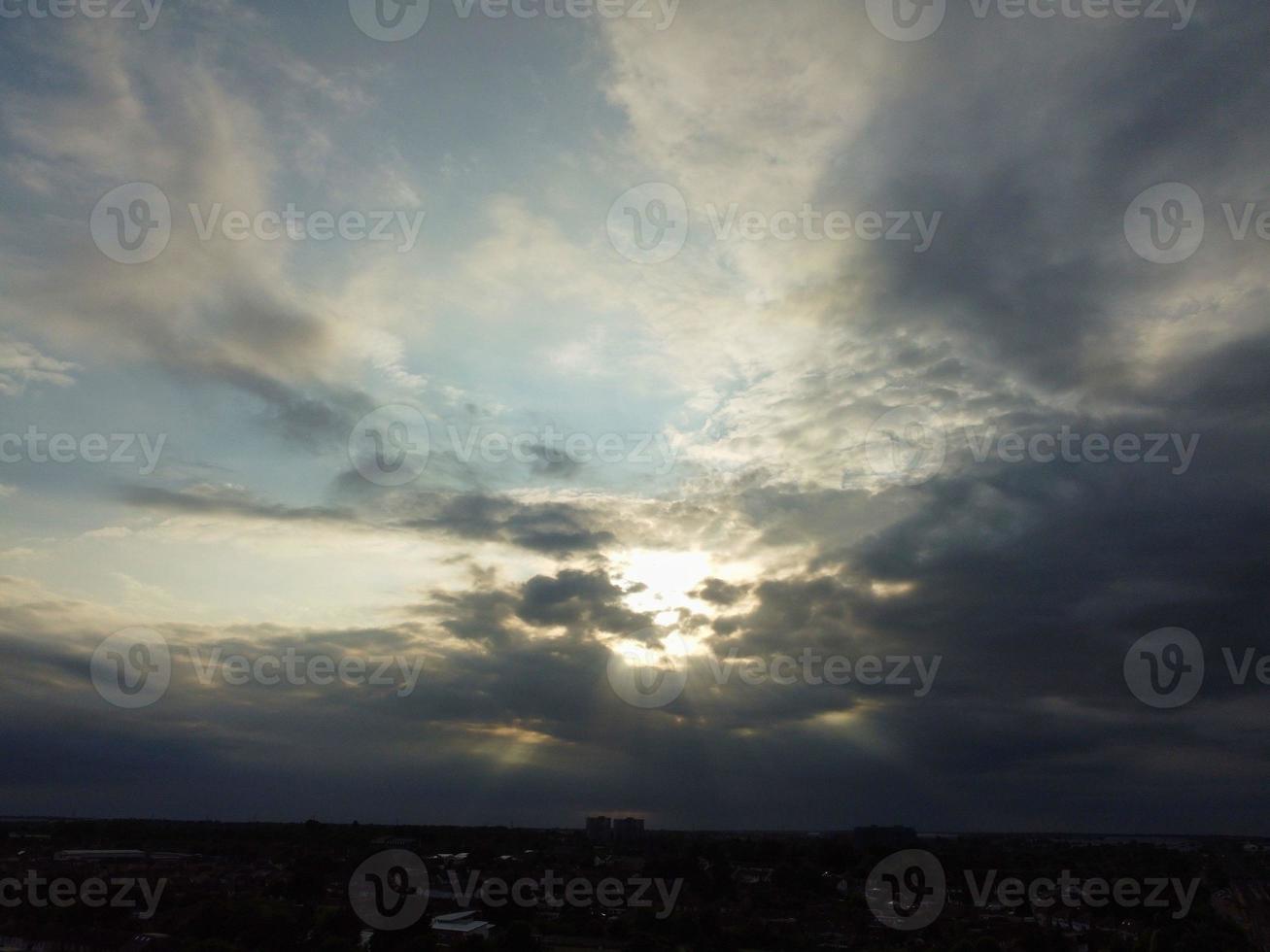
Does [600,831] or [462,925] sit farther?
[600,831]

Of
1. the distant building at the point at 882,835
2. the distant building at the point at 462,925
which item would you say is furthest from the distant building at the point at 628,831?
the distant building at the point at 462,925

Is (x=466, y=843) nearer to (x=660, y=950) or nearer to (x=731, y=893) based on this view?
(x=731, y=893)

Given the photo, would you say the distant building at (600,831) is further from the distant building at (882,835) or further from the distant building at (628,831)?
the distant building at (882,835)

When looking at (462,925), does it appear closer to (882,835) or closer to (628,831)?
(628,831)

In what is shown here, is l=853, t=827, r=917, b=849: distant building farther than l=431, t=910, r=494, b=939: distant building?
Yes

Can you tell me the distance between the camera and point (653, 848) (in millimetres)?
153625

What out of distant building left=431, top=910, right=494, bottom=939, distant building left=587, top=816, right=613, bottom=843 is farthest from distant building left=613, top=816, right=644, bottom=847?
distant building left=431, top=910, right=494, bottom=939

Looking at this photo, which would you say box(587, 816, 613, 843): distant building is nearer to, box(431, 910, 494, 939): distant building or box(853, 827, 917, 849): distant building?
box(853, 827, 917, 849): distant building

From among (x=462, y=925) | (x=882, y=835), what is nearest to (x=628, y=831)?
(x=882, y=835)

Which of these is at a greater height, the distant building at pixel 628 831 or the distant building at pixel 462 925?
the distant building at pixel 628 831

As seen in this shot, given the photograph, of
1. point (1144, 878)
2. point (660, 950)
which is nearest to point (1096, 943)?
point (660, 950)

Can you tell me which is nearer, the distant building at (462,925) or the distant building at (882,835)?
the distant building at (462,925)

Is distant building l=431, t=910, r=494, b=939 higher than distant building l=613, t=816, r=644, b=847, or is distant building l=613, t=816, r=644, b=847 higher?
distant building l=613, t=816, r=644, b=847

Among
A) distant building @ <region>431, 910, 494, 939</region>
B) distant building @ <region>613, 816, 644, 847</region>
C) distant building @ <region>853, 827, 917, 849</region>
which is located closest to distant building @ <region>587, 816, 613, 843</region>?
distant building @ <region>613, 816, 644, 847</region>
